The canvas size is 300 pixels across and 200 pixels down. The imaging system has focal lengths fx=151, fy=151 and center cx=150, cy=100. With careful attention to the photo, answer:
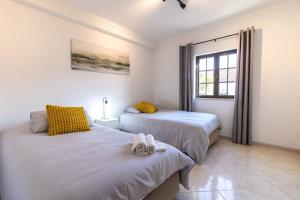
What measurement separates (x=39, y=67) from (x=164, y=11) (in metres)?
2.42

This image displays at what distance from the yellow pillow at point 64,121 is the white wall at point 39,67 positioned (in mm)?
667

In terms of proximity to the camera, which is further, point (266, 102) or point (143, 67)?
point (143, 67)

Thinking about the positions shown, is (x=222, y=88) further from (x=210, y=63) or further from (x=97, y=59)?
(x=97, y=59)

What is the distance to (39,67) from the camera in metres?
2.44

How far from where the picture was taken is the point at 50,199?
2.45 ft

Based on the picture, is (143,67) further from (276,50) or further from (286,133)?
(286,133)

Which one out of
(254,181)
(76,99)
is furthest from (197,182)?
(76,99)

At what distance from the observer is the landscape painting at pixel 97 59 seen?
9.44ft

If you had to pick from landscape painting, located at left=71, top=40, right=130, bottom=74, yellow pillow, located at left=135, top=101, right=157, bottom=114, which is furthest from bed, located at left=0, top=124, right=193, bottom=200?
yellow pillow, located at left=135, top=101, right=157, bottom=114

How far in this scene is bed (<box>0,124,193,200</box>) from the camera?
0.84m

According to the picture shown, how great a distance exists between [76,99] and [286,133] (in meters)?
3.95

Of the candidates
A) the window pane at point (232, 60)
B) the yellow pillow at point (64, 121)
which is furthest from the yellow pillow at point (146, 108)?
the window pane at point (232, 60)

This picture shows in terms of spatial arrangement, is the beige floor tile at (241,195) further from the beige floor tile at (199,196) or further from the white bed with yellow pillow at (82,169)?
the white bed with yellow pillow at (82,169)

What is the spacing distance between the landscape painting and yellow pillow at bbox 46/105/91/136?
1.13 meters
